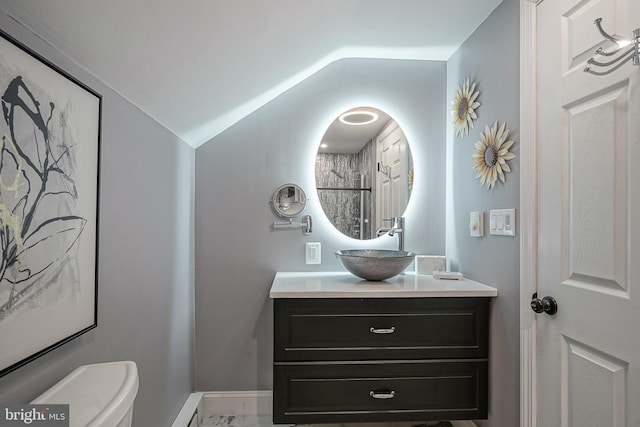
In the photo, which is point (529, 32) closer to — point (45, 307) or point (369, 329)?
point (369, 329)

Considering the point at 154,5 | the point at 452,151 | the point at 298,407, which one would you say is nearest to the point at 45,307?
the point at 154,5

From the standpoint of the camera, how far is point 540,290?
1.31 m

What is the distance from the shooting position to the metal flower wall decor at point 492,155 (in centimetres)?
152

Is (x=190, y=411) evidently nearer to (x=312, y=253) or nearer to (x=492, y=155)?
(x=312, y=253)

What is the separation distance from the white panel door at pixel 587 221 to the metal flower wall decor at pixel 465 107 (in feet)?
1.64

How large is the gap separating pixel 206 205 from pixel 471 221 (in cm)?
153

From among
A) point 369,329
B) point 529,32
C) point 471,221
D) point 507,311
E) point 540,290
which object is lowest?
point 369,329

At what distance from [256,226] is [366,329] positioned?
0.93m

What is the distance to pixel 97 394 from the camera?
778mm

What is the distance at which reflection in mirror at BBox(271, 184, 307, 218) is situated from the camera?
2107 mm

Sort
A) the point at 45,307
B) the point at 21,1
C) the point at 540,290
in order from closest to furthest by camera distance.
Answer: the point at 21,1
the point at 45,307
the point at 540,290

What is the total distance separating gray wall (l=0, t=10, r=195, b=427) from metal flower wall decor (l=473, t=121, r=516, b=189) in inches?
60.3

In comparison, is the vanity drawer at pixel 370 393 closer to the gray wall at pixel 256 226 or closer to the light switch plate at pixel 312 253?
the gray wall at pixel 256 226

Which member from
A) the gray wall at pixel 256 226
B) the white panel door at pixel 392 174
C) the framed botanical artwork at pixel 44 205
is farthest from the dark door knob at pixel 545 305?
the framed botanical artwork at pixel 44 205
